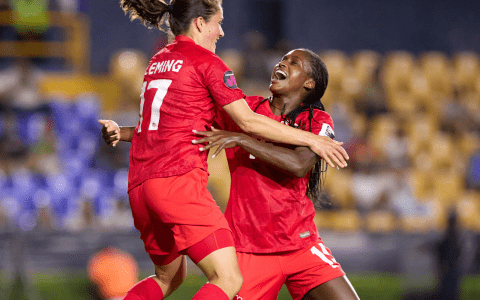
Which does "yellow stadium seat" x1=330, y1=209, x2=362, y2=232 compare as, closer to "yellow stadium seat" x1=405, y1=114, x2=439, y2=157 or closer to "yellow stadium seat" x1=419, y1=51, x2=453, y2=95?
"yellow stadium seat" x1=405, y1=114, x2=439, y2=157

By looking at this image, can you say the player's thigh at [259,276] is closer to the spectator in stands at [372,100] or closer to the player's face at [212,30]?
the player's face at [212,30]

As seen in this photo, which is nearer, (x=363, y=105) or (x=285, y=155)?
(x=285, y=155)

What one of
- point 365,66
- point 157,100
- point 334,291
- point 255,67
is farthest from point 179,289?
point 365,66

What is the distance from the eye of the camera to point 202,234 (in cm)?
240

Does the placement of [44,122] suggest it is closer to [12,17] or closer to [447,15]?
[12,17]

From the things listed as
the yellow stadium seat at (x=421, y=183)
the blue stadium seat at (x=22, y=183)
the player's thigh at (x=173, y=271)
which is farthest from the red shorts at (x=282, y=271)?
the yellow stadium seat at (x=421, y=183)

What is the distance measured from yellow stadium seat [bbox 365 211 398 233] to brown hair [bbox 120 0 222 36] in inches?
190

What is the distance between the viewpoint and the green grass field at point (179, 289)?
5336mm

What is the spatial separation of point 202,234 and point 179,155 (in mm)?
361

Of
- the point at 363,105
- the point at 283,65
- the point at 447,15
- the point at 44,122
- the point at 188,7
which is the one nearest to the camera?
the point at 188,7

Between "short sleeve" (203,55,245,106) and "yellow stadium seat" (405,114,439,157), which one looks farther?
"yellow stadium seat" (405,114,439,157)

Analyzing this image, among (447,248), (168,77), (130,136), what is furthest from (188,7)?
(447,248)

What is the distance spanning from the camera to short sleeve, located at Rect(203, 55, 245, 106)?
2.48 metres

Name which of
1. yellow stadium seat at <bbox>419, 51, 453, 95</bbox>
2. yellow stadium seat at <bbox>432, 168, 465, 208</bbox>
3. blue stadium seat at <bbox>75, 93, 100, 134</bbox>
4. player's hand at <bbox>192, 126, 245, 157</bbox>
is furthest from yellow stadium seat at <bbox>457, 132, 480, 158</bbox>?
player's hand at <bbox>192, 126, 245, 157</bbox>
